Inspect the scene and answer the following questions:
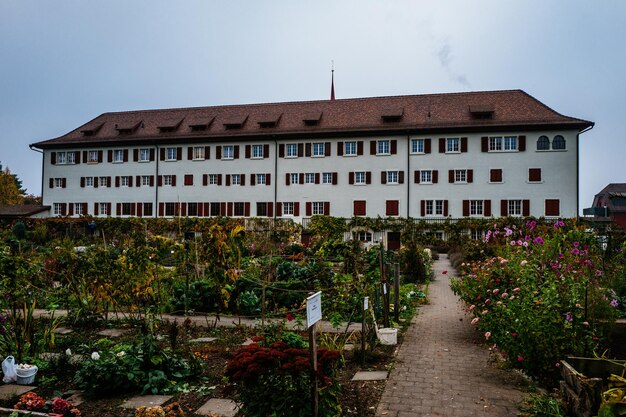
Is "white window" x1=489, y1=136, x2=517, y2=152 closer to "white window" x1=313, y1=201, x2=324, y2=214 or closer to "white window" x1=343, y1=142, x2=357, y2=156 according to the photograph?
"white window" x1=343, y1=142, x2=357, y2=156

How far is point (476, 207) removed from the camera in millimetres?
36875

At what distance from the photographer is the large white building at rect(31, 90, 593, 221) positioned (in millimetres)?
36312

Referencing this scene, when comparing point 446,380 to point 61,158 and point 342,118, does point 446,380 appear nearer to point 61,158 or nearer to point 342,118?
point 342,118

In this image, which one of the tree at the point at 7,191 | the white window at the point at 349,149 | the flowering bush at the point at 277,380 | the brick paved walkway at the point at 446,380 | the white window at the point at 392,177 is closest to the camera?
the flowering bush at the point at 277,380

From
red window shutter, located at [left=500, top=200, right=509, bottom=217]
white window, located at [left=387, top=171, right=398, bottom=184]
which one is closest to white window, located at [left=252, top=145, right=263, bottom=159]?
white window, located at [left=387, top=171, right=398, bottom=184]

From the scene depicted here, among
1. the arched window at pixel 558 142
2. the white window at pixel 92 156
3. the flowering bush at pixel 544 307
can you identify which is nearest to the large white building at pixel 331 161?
the arched window at pixel 558 142

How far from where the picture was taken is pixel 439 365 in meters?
7.29

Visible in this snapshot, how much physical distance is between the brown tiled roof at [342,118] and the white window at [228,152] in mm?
819

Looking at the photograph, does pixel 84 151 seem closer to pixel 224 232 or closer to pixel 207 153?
pixel 207 153

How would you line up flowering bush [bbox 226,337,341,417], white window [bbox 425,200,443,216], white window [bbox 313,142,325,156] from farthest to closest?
white window [bbox 313,142,325,156] → white window [bbox 425,200,443,216] → flowering bush [bbox 226,337,341,417]

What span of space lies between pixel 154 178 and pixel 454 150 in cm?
2422

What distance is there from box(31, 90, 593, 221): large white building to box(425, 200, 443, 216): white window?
72 millimetres

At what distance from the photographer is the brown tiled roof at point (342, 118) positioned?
37.6 m

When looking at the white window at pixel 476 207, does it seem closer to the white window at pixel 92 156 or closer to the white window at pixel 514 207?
the white window at pixel 514 207
